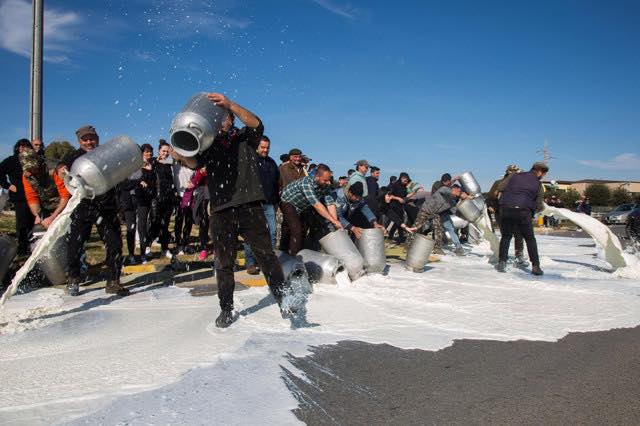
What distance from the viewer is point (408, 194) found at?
1174 cm

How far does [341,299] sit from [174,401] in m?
2.70

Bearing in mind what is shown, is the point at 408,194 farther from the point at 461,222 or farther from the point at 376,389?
the point at 376,389

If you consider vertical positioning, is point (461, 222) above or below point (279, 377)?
above

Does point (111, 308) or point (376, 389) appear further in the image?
point (111, 308)

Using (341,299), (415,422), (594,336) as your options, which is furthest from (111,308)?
(594,336)

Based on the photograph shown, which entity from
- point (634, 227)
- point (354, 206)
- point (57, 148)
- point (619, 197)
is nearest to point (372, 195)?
point (354, 206)

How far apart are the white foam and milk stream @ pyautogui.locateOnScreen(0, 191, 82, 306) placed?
0.38m

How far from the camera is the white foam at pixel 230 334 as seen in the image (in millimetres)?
2436

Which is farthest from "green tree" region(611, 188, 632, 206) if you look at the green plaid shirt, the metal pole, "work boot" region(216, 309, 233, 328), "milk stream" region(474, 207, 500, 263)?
"work boot" region(216, 309, 233, 328)

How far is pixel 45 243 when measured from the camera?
390cm

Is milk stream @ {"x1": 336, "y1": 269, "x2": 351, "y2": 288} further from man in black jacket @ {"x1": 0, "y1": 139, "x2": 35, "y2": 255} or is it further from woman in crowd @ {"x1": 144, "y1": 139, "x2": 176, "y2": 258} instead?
man in black jacket @ {"x1": 0, "y1": 139, "x2": 35, "y2": 255}

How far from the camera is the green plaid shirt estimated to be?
5.96 meters

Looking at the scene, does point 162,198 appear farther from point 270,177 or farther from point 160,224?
point 270,177

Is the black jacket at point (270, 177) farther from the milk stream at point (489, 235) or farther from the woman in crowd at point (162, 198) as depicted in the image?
the milk stream at point (489, 235)
